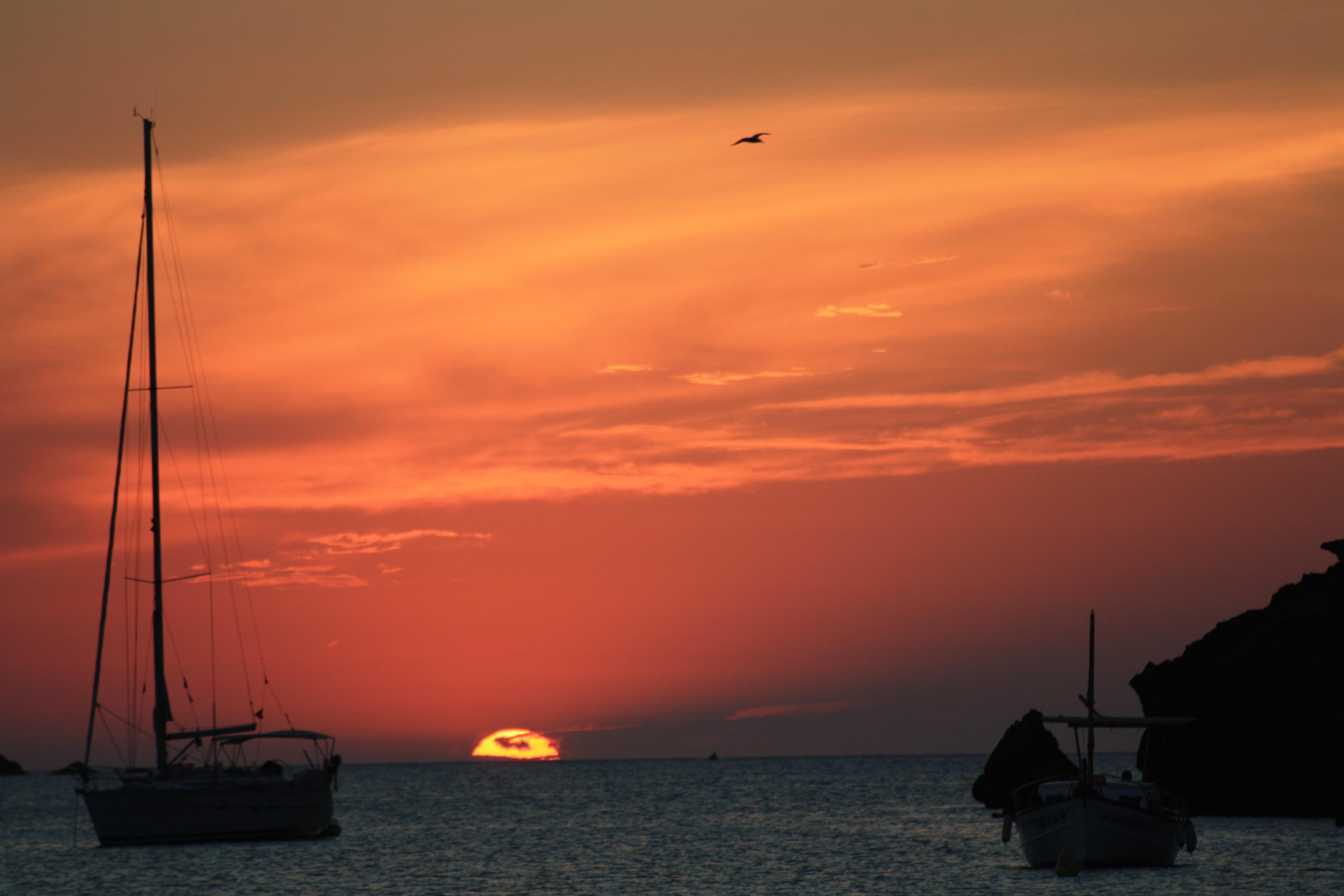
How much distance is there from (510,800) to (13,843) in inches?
2969

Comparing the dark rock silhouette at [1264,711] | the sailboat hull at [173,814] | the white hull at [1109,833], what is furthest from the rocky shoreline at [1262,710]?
the sailboat hull at [173,814]

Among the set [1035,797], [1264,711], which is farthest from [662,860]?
[1264,711]

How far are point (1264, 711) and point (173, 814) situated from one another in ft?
220

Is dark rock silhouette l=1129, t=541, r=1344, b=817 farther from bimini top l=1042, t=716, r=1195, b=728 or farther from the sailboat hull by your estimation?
the sailboat hull

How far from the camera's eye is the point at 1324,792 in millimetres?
85938

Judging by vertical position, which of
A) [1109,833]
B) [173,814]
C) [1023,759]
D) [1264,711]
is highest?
[1264,711]

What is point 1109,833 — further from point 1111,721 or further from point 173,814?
point 173,814

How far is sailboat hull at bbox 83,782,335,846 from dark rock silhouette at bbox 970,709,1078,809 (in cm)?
5896

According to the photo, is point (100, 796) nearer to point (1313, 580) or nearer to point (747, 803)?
point (1313, 580)

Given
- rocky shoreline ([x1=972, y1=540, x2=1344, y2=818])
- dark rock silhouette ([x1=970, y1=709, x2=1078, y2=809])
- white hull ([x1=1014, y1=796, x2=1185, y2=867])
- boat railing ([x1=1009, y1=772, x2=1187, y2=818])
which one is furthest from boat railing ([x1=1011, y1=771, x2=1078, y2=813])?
dark rock silhouette ([x1=970, y1=709, x2=1078, y2=809])

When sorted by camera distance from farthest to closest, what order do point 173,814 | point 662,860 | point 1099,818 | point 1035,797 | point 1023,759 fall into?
point 1023,759
point 662,860
point 173,814
point 1035,797
point 1099,818

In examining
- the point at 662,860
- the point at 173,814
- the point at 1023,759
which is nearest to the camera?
the point at 173,814

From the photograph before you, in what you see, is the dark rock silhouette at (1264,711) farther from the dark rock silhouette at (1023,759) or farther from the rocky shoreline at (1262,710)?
the dark rock silhouette at (1023,759)

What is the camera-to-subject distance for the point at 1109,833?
5541cm
